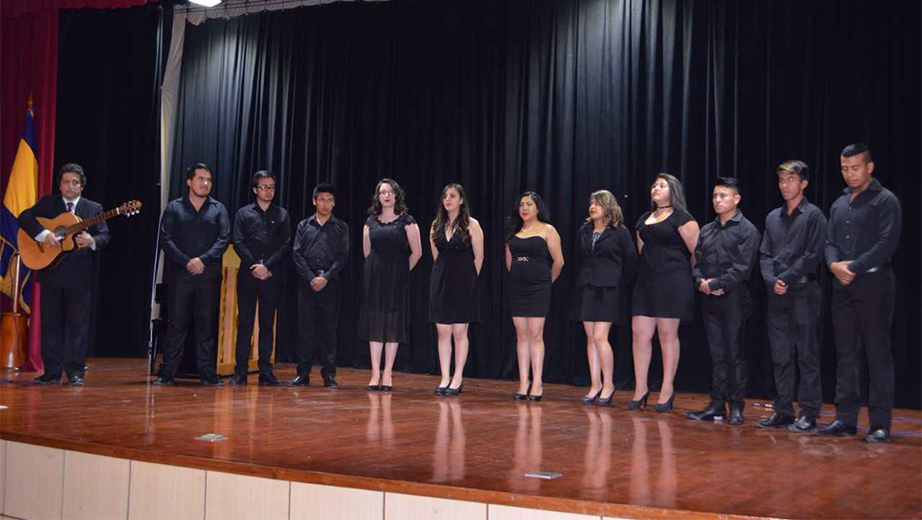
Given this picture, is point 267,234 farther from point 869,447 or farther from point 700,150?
point 869,447

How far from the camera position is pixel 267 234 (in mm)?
6020

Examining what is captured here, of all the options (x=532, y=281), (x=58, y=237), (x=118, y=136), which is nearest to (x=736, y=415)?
→ (x=532, y=281)

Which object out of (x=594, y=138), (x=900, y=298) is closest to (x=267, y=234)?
(x=594, y=138)

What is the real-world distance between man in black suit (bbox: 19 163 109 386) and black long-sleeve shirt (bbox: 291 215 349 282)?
51.8 inches

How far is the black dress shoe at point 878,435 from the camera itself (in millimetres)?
3967

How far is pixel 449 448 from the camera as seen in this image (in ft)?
11.0

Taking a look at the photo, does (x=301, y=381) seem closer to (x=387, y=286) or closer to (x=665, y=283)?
(x=387, y=286)

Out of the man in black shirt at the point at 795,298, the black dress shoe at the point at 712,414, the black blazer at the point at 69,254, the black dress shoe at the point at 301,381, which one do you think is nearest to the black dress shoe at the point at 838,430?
the man in black shirt at the point at 795,298

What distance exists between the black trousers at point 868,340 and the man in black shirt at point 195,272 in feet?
13.0

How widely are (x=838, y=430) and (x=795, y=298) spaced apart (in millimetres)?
703

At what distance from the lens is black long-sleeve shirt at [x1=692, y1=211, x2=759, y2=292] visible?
15.2ft

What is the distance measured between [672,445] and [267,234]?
347cm

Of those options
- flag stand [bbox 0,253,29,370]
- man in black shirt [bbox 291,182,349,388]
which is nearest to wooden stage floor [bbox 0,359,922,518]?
man in black shirt [bbox 291,182,349,388]

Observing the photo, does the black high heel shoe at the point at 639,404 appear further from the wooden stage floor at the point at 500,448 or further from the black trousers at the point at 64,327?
the black trousers at the point at 64,327
